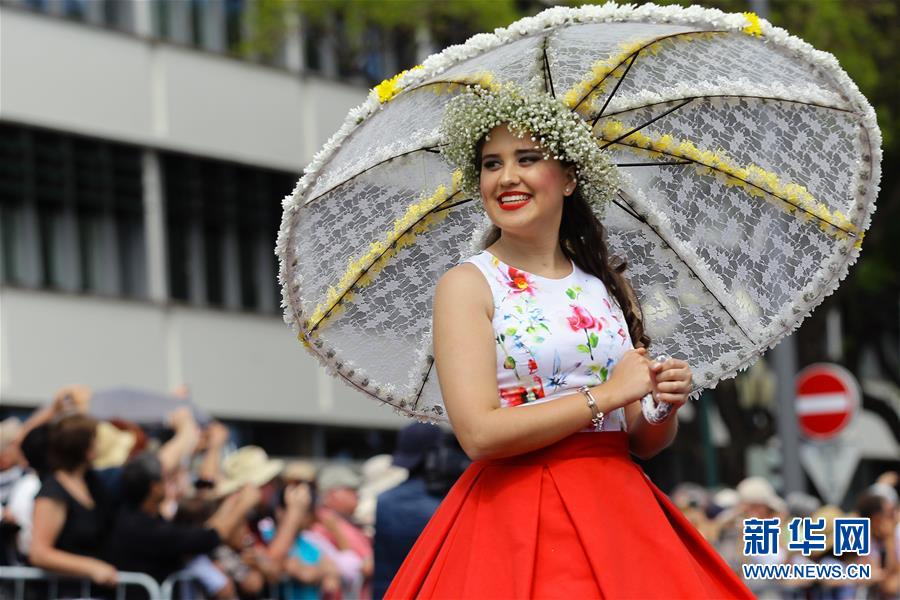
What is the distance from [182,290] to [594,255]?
21.0m

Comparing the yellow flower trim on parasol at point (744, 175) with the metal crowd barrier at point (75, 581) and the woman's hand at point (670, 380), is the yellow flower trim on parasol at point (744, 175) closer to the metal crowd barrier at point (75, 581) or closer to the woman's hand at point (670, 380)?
the woman's hand at point (670, 380)

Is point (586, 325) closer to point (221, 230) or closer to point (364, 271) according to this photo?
point (364, 271)

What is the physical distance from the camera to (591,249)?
5.07m

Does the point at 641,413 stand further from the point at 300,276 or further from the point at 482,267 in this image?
the point at 300,276

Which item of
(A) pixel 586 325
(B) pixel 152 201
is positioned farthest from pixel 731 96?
(B) pixel 152 201

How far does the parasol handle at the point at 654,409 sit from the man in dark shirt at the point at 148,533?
4848 mm

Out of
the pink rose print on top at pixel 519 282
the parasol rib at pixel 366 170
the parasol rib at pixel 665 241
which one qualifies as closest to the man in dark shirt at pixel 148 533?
the parasol rib at pixel 366 170

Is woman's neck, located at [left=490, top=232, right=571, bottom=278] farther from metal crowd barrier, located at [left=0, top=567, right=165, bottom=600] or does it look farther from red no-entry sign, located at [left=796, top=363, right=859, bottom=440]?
red no-entry sign, located at [left=796, top=363, right=859, bottom=440]

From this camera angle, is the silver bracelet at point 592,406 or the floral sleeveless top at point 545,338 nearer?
the silver bracelet at point 592,406

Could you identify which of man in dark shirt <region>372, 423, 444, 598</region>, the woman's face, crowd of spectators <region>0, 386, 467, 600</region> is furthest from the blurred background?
the woman's face

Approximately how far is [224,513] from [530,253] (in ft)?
20.0

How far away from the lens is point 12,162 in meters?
22.8

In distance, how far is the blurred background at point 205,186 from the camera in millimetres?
22969

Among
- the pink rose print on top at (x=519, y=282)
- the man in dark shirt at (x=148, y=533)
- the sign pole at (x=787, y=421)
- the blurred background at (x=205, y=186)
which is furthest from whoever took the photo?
the blurred background at (x=205, y=186)
